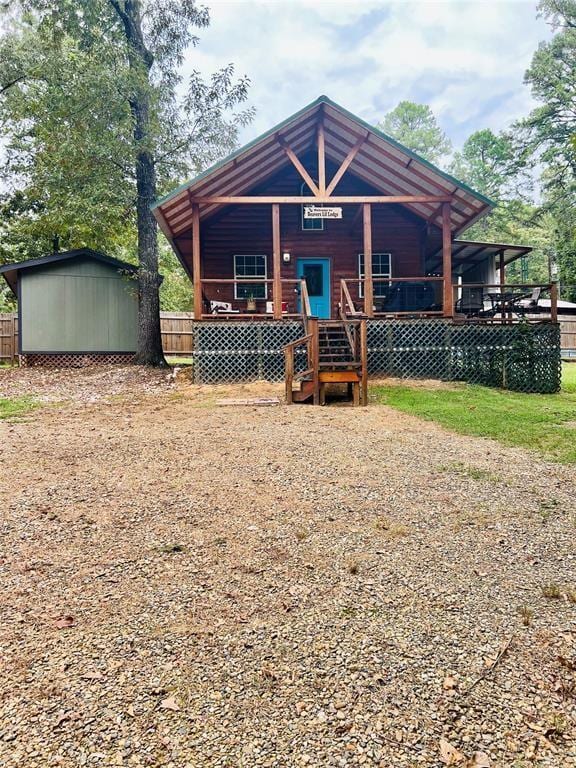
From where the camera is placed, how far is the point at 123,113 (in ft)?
42.4

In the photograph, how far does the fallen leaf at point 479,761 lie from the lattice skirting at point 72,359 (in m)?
15.1

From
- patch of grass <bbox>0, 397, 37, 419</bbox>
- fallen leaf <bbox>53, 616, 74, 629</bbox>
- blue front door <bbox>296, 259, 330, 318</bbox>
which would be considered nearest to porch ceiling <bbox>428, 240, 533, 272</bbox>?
blue front door <bbox>296, 259, 330, 318</bbox>

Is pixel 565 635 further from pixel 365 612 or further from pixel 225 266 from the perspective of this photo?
pixel 225 266

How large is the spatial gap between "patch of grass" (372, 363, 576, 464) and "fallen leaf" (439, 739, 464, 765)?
13.3 ft

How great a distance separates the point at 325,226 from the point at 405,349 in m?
5.20

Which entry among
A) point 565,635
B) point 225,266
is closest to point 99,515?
point 565,635

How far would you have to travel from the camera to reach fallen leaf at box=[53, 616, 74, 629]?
2.21 m

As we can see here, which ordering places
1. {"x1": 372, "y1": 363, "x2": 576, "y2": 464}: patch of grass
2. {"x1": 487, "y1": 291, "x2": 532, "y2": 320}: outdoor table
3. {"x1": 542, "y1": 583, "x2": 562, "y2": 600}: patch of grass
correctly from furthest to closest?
{"x1": 487, "y1": 291, "x2": 532, "y2": 320}: outdoor table
{"x1": 372, "y1": 363, "x2": 576, "y2": 464}: patch of grass
{"x1": 542, "y1": 583, "x2": 562, "y2": 600}: patch of grass

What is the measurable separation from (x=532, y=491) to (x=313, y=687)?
293 cm

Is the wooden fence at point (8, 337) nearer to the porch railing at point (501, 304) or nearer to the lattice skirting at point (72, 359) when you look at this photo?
the lattice skirting at point (72, 359)

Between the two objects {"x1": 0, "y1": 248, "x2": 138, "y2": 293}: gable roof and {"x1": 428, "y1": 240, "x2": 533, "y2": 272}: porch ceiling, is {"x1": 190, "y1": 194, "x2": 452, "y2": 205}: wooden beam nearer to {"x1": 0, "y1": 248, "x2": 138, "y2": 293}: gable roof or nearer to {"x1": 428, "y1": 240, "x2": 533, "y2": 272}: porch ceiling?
{"x1": 428, "y1": 240, "x2": 533, "y2": 272}: porch ceiling

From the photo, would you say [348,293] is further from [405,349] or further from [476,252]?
[476,252]

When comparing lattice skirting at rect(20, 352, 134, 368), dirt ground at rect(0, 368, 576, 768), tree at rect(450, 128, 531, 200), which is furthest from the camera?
Result: tree at rect(450, 128, 531, 200)

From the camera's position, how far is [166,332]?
19.5 metres
